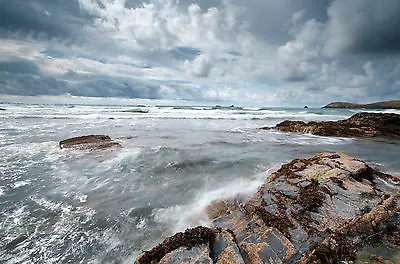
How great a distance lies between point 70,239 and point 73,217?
2.42ft

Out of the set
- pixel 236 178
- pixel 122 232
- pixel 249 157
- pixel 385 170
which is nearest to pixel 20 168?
pixel 122 232

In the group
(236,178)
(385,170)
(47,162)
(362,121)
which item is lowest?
(47,162)

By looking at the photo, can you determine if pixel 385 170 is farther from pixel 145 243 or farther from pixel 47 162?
pixel 47 162

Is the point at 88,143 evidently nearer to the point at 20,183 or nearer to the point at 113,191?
the point at 20,183

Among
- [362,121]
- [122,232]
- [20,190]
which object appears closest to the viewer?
[122,232]

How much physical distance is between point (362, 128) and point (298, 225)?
16046 mm

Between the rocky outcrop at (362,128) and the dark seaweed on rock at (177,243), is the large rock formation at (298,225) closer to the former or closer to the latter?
the dark seaweed on rock at (177,243)

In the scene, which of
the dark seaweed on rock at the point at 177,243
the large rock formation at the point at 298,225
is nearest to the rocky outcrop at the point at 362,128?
the large rock formation at the point at 298,225

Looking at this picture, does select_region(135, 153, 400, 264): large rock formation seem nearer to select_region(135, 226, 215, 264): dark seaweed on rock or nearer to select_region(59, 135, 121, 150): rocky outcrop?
select_region(135, 226, 215, 264): dark seaweed on rock

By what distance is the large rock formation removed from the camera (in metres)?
2.65

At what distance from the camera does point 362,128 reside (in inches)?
599

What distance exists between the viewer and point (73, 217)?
4156mm

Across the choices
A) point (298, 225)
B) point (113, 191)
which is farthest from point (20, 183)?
point (298, 225)

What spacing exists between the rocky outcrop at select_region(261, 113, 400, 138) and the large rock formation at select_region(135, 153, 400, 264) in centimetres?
1151
